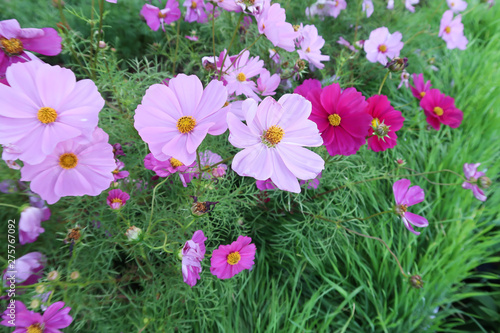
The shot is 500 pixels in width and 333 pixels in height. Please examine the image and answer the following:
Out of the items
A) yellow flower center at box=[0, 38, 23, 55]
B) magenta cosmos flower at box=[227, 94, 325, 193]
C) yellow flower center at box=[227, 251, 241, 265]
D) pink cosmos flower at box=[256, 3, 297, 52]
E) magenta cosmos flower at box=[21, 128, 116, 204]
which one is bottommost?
yellow flower center at box=[227, 251, 241, 265]

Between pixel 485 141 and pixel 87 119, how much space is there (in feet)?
5.53

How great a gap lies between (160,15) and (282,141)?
2.42 ft

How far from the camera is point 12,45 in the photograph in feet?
1.69

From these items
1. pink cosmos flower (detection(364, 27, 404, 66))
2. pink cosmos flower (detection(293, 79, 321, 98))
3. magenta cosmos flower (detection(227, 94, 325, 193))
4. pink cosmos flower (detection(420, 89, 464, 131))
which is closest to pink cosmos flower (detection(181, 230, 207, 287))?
magenta cosmos flower (detection(227, 94, 325, 193))

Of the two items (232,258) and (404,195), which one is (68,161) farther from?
(404,195)

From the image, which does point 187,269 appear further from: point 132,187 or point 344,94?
point 344,94

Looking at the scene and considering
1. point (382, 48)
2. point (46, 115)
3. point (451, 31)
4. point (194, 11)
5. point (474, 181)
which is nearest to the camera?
point (46, 115)

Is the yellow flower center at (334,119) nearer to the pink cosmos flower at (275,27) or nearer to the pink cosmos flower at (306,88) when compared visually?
the pink cosmos flower at (306,88)

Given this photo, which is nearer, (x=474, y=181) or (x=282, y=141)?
(x=282, y=141)

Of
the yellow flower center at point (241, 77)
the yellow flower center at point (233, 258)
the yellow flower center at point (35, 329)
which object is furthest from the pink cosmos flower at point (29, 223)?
the yellow flower center at point (241, 77)

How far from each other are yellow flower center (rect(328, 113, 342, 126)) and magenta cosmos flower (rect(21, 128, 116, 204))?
442 millimetres

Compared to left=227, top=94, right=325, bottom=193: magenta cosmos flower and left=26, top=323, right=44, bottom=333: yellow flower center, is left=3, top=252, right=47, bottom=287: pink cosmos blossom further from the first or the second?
left=227, top=94, right=325, bottom=193: magenta cosmos flower

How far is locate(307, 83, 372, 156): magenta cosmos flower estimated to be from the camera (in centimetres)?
61

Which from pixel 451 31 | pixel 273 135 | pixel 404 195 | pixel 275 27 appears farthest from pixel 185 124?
pixel 451 31
